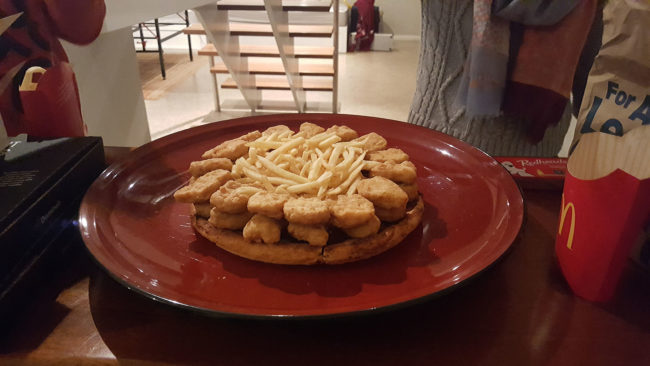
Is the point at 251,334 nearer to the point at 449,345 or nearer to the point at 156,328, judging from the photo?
the point at 156,328

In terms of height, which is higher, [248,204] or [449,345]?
[248,204]

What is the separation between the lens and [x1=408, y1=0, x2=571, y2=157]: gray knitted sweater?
1.59 meters

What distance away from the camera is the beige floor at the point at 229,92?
14.2ft

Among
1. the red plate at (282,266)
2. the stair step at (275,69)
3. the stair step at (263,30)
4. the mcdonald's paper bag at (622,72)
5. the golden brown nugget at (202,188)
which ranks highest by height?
the mcdonald's paper bag at (622,72)

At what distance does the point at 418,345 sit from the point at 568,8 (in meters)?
1.24

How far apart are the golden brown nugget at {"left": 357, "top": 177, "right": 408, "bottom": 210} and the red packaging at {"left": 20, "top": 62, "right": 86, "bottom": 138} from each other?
67 centimetres

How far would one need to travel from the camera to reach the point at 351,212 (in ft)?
2.34

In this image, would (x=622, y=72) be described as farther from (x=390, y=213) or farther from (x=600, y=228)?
(x=390, y=213)

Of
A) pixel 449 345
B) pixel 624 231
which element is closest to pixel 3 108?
pixel 449 345

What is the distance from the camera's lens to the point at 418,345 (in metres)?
0.63

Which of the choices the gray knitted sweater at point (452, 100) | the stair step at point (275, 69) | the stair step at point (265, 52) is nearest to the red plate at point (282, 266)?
the gray knitted sweater at point (452, 100)

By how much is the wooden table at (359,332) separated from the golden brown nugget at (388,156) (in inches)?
11.4

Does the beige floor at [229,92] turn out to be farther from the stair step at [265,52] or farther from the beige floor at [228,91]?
the stair step at [265,52]

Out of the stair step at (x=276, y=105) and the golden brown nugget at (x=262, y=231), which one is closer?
the golden brown nugget at (x=262, y=231)
